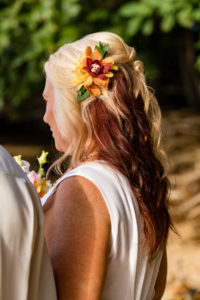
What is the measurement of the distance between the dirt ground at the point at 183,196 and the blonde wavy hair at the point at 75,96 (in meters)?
1.90

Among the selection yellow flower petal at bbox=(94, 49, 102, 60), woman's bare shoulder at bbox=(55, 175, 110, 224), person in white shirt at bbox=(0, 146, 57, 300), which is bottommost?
woman's bare shoulder at bbox=(55, 175, 110, 224)

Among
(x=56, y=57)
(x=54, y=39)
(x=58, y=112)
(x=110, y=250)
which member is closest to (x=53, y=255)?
(x=110, y=250)

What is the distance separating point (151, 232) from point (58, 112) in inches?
21.0

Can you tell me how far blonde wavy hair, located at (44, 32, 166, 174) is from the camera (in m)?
2.00

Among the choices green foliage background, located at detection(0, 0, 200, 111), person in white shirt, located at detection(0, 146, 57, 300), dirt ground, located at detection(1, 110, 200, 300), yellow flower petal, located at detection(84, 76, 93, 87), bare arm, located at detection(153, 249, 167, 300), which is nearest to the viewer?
person in white shirt, located at detection(0, 146, 57, 300)

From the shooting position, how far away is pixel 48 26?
6566 millimetres

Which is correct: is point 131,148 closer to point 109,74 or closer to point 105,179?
point 105,179

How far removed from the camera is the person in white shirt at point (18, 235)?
4.82 feet

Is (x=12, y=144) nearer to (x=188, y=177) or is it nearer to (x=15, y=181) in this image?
(x=188, y=177)

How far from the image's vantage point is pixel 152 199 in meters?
2.02

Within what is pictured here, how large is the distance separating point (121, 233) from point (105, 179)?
186mm

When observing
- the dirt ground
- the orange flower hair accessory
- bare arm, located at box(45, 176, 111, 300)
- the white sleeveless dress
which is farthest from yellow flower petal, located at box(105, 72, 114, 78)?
the dirt ground

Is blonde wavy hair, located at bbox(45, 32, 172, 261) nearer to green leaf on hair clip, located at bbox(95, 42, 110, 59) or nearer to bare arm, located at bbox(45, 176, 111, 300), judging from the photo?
green leaf on hair clip, located at bbox(95, 42, 110, 59)

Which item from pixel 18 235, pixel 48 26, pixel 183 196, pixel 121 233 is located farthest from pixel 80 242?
pixel 183 196
